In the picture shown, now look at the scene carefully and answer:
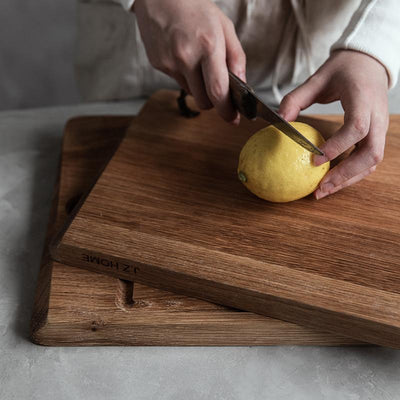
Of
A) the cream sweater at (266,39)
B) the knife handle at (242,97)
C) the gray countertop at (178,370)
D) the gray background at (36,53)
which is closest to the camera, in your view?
the gray countertop at (178,370)

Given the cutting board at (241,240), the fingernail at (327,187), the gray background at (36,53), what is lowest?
the gray background at (36,53)

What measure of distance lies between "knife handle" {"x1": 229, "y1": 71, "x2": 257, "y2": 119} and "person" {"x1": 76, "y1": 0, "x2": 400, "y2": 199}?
0.01 m

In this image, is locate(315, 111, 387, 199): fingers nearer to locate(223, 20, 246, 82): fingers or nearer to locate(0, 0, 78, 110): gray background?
locate(223, 20, 246, 82): fingers

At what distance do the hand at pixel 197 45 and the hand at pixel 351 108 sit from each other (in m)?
0.13

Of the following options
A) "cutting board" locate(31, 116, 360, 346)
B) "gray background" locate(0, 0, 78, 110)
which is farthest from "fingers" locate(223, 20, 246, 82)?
"gray background" locate(0, 0, 78, 110)

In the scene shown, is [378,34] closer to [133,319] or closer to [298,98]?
[298,98]

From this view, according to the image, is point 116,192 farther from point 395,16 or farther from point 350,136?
point 395,16

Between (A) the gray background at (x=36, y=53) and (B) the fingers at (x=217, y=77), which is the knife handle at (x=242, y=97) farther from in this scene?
(A) the gray background at (x=36, y=53)

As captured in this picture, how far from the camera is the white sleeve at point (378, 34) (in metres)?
1.08

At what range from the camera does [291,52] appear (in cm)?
141

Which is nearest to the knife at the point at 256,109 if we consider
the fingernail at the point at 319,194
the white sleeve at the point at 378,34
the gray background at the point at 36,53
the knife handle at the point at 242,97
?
the knife handle at the point at 242,97

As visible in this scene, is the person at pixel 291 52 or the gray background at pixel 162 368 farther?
the person at pixel 291 52

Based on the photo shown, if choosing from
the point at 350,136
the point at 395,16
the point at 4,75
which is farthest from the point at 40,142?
the point at 4,75

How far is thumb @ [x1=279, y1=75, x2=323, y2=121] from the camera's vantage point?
1026 millimetres
